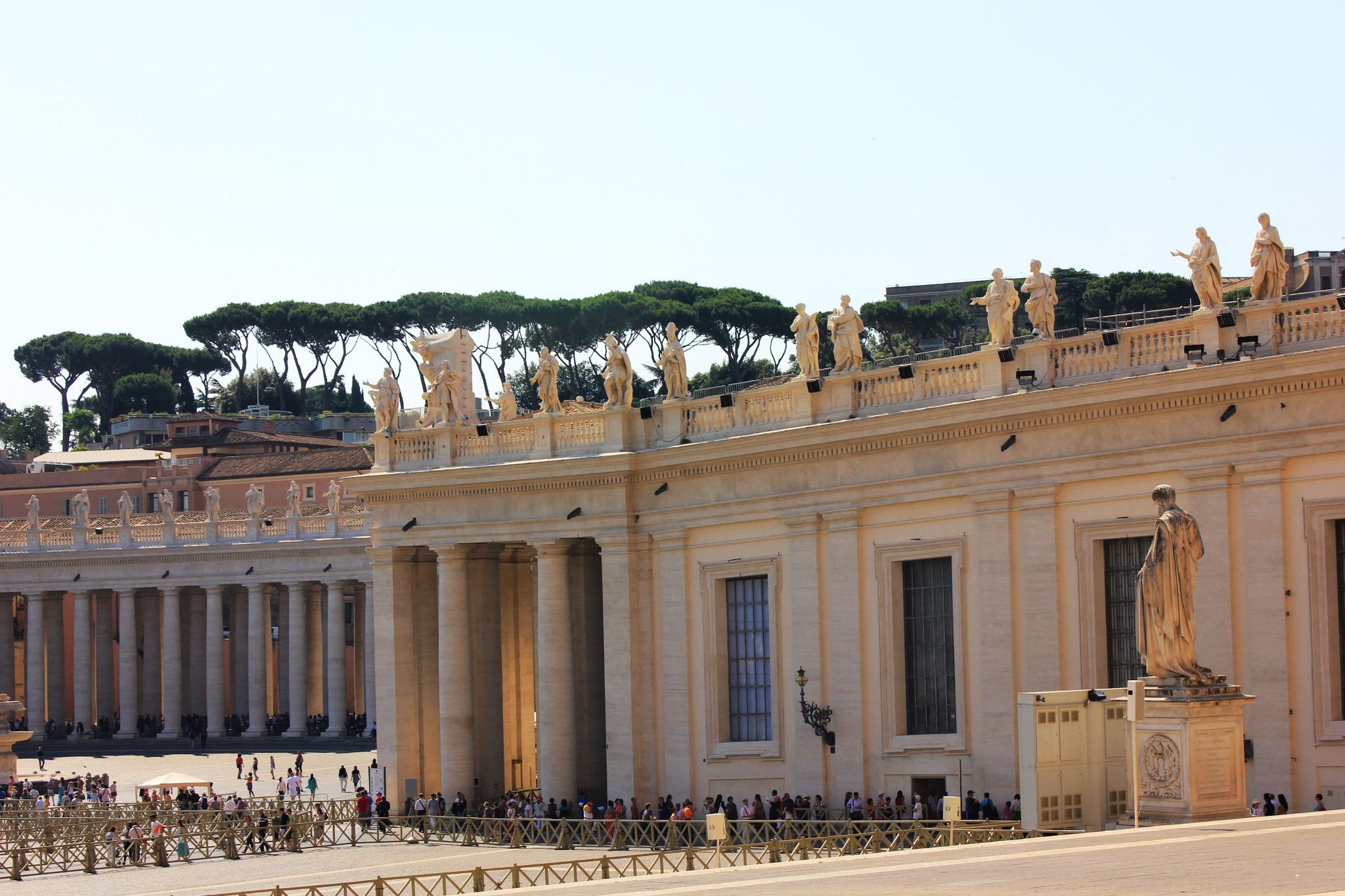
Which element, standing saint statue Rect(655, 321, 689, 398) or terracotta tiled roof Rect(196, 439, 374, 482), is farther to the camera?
terracotta tiled roof Rect(196, 439, 374, 482)

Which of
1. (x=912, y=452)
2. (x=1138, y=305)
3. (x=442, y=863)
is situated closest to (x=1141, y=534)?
(x=912, y=452)

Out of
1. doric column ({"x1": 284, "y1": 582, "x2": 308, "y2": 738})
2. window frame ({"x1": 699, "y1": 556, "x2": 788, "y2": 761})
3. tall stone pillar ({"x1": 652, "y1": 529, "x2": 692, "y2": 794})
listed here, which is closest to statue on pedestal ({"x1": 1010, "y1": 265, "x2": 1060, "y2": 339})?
window frame ({"x1": 699, "y1": 556, "x2": 788, "y2": 761})

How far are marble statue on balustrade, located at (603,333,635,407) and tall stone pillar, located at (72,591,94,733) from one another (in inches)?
2106

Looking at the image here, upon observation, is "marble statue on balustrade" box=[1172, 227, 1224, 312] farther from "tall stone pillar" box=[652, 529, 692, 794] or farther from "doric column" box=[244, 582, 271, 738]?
"doric column" box=[244, 582, 271, 738]

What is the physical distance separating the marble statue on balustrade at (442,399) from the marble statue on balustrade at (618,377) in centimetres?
618

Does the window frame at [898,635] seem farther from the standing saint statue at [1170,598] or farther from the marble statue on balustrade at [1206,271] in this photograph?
the standing saint statue at [1170,598]

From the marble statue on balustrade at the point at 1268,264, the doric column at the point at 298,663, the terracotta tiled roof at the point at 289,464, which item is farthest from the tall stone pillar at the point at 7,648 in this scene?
the marble statue on balustrade at the point at 1268,264

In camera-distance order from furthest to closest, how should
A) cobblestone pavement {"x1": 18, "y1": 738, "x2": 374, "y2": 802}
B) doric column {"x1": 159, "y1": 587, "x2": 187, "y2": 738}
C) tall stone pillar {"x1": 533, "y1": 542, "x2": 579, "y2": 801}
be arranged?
doric column {"x1": 159, "y1": 587, "x2": 187, "y2": 738}
cobblestone pavement {"x1": 18, "y1": 738, "x2": 374, "y2": 802}
tall stone pillar {"x1": 533, "y1": 542, "x2": 579, "y2": 801}

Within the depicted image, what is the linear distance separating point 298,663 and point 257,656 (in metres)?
2.21

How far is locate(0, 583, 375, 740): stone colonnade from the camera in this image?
88062mm

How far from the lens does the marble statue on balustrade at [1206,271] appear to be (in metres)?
33.7

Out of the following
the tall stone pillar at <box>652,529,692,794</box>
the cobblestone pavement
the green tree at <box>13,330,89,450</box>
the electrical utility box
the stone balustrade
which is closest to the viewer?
the electrical utility box

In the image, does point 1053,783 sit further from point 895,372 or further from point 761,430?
point 761,430

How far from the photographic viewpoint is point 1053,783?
2842 centimetres
